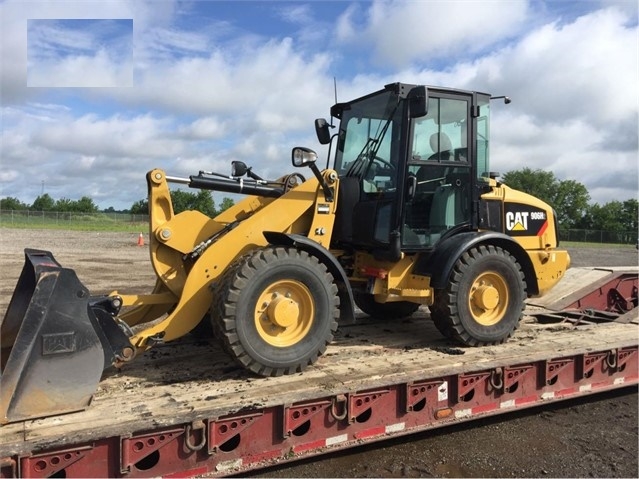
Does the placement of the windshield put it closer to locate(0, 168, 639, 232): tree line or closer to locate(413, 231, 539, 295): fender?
locate(413, 231, 539, 295): fender

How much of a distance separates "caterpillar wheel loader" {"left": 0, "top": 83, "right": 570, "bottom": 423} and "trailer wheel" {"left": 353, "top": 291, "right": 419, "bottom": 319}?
1.09 meters

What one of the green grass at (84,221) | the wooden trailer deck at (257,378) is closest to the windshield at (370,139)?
the wooden trailer deck at (257,378)

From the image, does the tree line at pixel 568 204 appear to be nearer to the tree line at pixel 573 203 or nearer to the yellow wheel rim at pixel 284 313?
the tree line at pixel 573 203

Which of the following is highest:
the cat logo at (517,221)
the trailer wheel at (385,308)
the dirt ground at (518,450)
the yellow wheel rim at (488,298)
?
the cat logo at (517,221)

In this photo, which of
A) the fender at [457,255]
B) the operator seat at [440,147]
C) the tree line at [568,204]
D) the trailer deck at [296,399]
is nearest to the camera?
the trailer deck at [296,399]

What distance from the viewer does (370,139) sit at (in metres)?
5.46

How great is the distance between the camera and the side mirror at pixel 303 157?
14.6ft

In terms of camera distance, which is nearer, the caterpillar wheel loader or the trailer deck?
the trailer deck

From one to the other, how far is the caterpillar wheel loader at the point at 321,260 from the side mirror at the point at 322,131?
0.01 meters

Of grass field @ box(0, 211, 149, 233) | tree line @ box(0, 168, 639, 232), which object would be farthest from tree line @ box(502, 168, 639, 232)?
grass field @ box(0, 211, 149, 233)

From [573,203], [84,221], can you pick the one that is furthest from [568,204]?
[84,221]

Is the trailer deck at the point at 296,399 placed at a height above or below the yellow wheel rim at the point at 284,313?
below

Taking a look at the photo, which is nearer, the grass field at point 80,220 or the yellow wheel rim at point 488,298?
the yellow wheel rim at point 488,298

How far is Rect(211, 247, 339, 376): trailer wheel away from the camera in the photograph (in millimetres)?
4012
